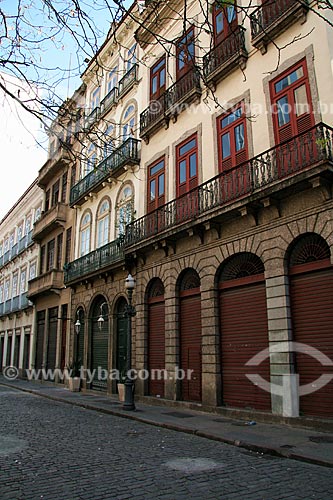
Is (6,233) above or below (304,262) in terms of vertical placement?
above

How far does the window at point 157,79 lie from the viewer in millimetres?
17953

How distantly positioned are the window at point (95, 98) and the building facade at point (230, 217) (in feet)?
16.7

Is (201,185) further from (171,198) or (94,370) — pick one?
(94,370)

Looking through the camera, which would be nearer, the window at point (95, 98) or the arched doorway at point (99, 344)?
Result: the arched doorway at point (99, 344)

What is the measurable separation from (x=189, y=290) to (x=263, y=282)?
3.47 meters

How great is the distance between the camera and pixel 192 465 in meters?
6.90

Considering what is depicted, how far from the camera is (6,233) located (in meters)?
42.2

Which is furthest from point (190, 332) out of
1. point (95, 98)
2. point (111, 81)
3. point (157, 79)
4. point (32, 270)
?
point (32, 270)

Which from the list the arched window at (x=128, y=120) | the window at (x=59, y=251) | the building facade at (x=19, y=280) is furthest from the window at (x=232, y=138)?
the building facade at (x=19, y=280)

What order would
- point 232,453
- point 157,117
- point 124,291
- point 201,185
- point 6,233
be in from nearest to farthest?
point 232,453
point 201,185
point 157,117
point 124,291
point 6,233

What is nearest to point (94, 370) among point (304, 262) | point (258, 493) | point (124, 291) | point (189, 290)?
point (124, 291)

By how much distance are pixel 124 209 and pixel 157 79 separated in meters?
5.72

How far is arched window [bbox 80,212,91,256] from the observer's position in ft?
76.5

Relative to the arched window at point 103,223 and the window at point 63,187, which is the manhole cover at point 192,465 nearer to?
the arched window at point 103,223
